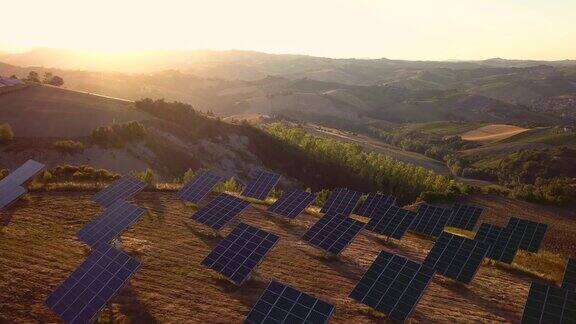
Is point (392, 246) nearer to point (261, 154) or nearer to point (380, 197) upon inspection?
point (380, 197)

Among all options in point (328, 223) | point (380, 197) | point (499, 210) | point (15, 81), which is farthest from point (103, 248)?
point (15, 81)

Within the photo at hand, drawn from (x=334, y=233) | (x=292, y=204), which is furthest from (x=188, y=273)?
(x=292, y=204)

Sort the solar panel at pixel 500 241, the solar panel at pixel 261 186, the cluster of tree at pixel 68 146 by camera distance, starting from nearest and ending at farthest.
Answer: the solar panel at pixel 500 241
the solar panel at pixel 261 186
the cluster of tree at pixel 68 146

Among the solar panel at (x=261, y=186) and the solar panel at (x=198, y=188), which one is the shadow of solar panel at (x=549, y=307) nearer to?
the solar panel at (x=261, y=186)

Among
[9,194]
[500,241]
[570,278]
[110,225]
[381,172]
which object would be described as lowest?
[381,172]

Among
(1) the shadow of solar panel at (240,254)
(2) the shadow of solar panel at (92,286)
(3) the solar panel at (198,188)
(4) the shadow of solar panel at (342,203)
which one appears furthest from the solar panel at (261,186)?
(2) the shadow of solar panel at (92,286)

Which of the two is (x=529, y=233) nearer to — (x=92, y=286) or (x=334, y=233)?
(x=334, y=233)

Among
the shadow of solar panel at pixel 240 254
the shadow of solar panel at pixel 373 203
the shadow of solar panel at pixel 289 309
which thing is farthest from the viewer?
the shadow of solar panel at pixel 373 203
